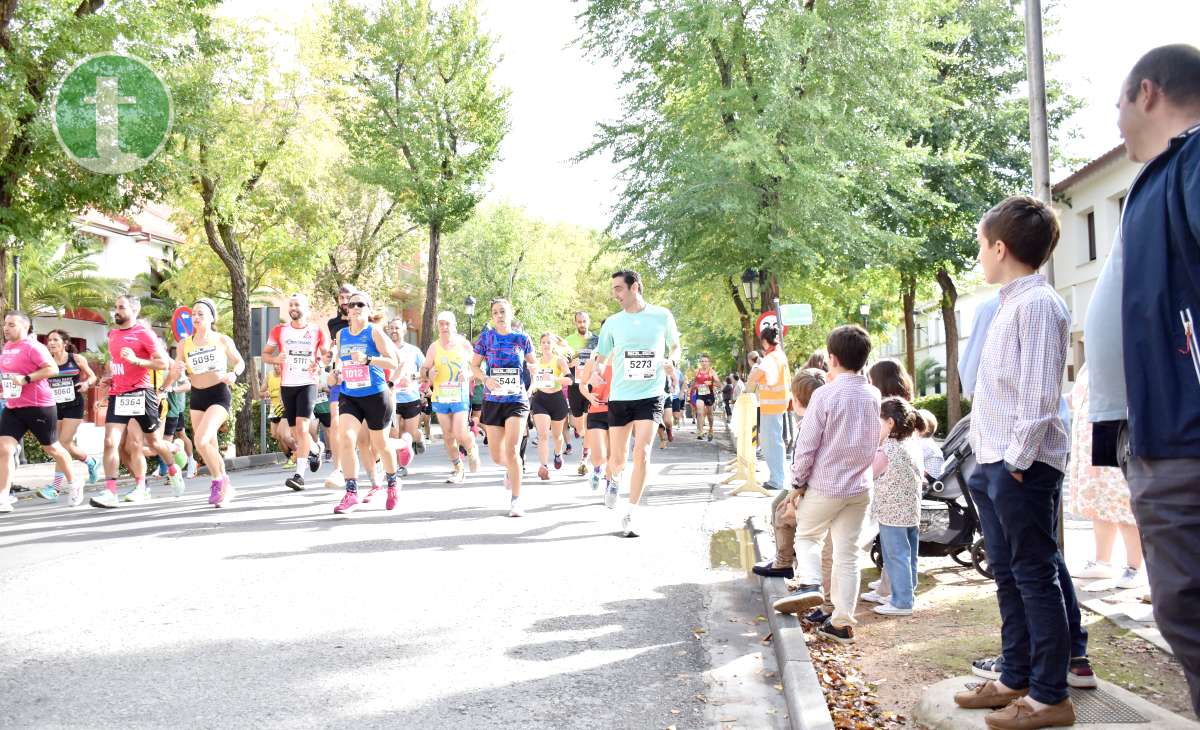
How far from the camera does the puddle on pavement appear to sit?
761 cm

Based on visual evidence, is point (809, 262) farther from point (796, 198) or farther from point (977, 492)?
point (977, 492)

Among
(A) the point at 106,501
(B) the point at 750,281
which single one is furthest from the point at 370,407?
(B) the point at 750,281

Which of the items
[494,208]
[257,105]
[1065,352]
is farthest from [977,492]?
[494,208]

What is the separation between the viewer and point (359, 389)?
9.87 metres

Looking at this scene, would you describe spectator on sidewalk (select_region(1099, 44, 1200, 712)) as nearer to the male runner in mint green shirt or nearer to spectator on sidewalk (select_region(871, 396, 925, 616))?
spectator on sidewalk (select_region(871, 396, 925, 616))

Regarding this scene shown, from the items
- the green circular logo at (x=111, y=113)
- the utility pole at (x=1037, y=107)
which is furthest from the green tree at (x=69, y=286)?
the utility pole at (x=1037, y=107)

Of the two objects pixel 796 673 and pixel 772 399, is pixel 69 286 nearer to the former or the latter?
pixel 772 399

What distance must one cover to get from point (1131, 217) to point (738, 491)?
980 cm

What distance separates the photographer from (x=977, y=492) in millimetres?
4043

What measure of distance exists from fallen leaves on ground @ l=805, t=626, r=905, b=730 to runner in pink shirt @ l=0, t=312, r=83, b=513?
9.54 meters

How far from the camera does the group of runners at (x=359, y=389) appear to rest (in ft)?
29.9

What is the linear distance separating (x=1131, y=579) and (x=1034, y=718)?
10.3 ft

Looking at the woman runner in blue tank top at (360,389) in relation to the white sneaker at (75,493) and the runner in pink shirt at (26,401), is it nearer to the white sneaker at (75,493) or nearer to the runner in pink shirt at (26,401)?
the white sneaker at (75,493)

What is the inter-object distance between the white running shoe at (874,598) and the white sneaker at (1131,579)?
4.74ft
